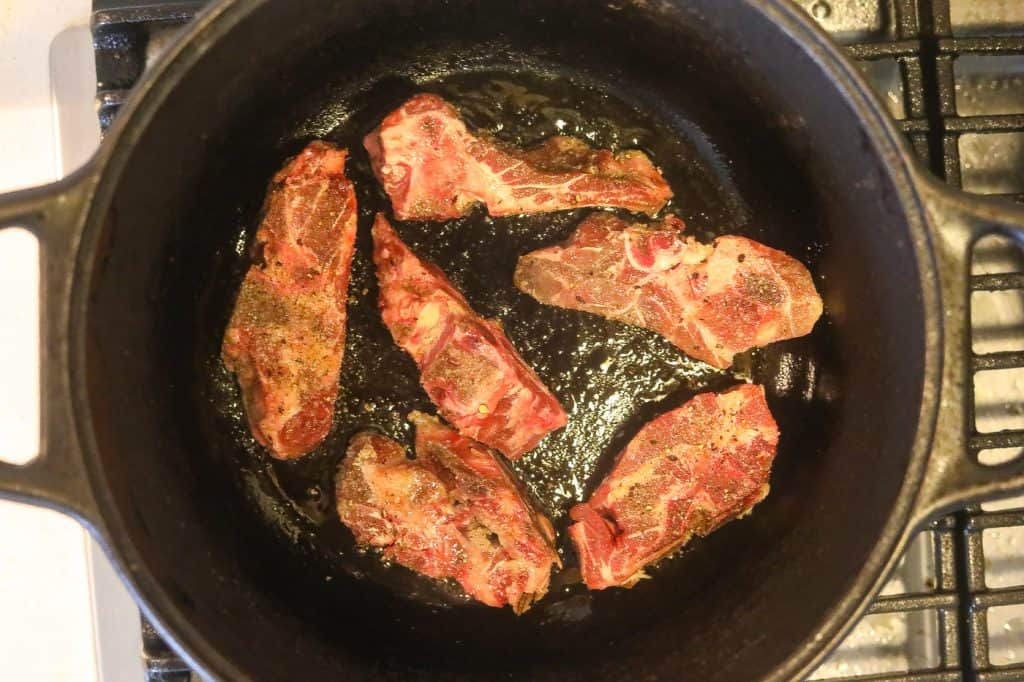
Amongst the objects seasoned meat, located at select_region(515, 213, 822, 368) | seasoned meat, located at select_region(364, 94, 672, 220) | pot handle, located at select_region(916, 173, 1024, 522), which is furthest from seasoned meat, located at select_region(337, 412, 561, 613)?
pot handle, located at select_region(916, 173, 1024, 522)

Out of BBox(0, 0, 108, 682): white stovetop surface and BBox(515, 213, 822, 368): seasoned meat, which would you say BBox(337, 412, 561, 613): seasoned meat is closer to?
BBox(515, 213, 822, 368): seasoned meat

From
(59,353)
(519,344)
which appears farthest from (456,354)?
(59,353)

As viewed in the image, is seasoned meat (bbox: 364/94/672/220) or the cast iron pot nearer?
the cast iron pot

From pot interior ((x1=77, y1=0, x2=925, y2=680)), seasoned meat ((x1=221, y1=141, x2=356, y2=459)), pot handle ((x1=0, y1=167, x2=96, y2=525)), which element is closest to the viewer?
pot handle ((x1=0, y1=167, x2=96, y2=525))

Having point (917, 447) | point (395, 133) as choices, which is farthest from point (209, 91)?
point (917, 447)

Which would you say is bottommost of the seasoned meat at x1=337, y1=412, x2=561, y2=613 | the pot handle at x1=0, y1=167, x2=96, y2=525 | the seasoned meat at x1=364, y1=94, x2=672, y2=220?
the seasoned meat at x1=337, y1=412, x2=561, y2=613

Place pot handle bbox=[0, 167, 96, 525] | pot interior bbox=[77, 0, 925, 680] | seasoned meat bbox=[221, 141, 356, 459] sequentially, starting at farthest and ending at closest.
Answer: seasoned meat bbox=[221, 141, 356, 459]
pot interior bbox=[77, 0, 925, 680]
pot handle bbox=[0, 167, 96, 525]

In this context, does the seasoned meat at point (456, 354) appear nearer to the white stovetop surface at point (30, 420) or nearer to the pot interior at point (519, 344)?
the pot interior at point (519, 344)

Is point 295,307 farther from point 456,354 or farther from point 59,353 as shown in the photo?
point 59,353

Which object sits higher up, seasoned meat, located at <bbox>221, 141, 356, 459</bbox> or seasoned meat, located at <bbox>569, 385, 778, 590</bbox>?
seasoned meat, located at <bbox>221, 141, 356, 459</bbox>
